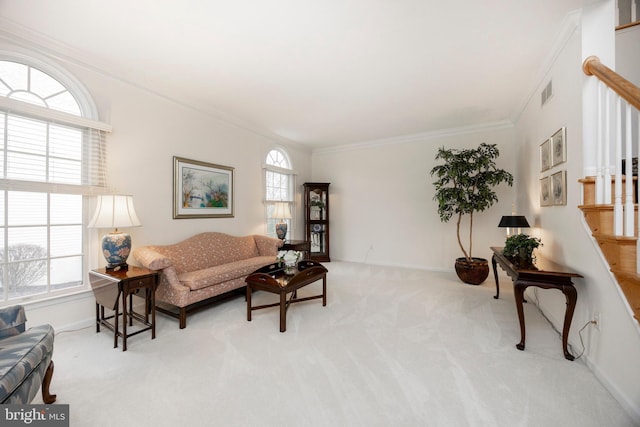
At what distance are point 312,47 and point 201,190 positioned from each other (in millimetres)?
2474

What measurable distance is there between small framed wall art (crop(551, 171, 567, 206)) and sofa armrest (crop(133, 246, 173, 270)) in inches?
150

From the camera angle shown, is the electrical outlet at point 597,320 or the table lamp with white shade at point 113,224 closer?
the electrical outlet at point 597,320

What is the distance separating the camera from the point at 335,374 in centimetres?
183

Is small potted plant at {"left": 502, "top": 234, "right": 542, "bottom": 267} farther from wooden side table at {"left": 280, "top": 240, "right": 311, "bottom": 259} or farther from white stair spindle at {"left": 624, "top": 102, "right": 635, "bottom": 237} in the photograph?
wooden side table at {"left": 280, "top": 240, "right": 311, "bottom": 259}

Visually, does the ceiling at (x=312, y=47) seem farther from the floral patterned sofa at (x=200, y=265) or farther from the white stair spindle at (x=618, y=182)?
the floral patterned sofa at (x=200, y=265)

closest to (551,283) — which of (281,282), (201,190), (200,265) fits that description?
(281,282)

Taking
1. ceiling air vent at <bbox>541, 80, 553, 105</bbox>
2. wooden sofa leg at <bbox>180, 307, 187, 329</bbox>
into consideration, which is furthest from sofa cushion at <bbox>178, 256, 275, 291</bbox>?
ceiling air vent at <bbox>541, 80, 553, 105</bbox>

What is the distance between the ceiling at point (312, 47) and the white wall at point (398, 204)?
4.20 feet

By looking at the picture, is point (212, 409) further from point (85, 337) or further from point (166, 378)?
point (85, 337)

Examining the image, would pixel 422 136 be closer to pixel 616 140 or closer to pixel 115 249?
pixel 616 140

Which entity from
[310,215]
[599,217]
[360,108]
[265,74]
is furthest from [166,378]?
[310,215]

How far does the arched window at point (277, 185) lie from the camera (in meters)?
A: 5.00

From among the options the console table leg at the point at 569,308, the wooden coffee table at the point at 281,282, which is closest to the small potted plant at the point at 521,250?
the console table leg at the point at 569,308

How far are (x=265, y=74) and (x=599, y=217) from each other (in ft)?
10.6
